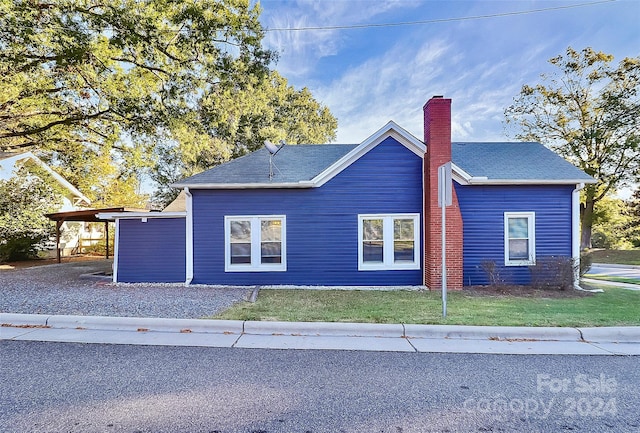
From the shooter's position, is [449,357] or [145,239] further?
[145,239]

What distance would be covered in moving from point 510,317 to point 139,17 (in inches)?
522

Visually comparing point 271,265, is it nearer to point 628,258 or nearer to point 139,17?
point 139,17

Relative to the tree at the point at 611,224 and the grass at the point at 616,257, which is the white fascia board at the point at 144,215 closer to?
the grass at the point at 616,257

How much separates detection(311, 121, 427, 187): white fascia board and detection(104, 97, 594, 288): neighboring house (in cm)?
3

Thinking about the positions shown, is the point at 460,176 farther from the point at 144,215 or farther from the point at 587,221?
the point at 587,221

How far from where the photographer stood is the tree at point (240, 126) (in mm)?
14258

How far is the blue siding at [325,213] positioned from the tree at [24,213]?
11.7 m

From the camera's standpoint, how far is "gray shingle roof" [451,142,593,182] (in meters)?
10.3

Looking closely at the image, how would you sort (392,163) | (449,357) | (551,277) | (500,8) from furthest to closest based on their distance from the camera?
1. (500,8)
2. (392,163)
3. (551,277)
4. (449,357)

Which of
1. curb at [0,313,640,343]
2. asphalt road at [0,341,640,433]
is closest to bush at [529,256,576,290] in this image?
curb at [0,313,640,343]

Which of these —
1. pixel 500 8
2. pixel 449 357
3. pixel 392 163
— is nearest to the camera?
pixel 449 357

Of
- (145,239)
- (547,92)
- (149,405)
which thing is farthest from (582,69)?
(149,405)

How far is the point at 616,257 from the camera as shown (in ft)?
76.0

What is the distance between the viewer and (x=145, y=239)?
10.6 metres
